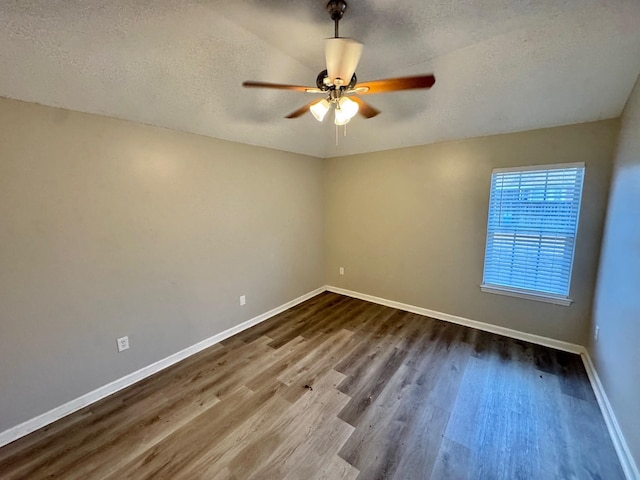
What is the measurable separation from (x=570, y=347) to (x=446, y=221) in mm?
1739

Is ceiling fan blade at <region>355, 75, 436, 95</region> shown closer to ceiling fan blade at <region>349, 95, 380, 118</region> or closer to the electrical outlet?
ceiling fan blade at <region>349, 95, 380, 118</region>

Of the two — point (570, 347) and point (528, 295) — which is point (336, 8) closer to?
point (528, 295)

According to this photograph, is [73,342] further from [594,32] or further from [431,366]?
[594,32]

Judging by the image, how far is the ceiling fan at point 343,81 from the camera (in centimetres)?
125

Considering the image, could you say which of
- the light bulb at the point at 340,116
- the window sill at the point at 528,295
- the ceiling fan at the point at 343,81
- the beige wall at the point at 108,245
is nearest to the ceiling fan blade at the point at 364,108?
the ceiling fan at the point at 343,81

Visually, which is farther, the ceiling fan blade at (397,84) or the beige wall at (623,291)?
the beige wall at (623,291)

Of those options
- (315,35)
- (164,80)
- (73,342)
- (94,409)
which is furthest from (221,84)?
(94,409)

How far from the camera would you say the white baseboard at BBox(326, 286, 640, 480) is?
Result: 1496 millimetres

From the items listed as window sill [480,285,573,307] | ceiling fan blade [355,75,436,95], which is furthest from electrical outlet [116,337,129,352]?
window sill [480,285,573,307]

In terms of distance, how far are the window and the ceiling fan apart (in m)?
2.01

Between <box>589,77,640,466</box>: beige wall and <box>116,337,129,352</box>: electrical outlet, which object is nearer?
<box>589,77,640,466</box>: beige wall

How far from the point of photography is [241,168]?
9.80 ft

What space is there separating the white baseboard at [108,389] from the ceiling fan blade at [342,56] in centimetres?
278

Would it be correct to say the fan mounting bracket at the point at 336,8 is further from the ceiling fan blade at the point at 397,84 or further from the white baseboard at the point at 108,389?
the white baseboard at the point at 108,389
